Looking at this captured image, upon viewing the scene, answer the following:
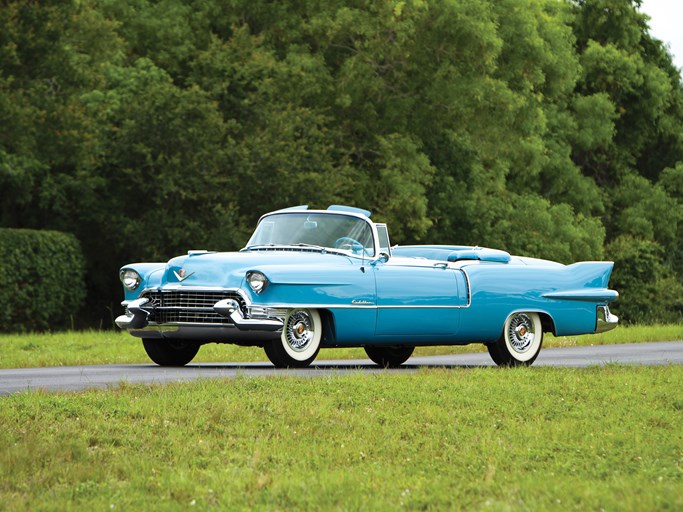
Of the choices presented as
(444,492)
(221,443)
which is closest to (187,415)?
(221,443)

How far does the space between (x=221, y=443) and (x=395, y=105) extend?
32.8m

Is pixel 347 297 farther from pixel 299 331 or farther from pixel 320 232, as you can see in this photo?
pixel 320 232

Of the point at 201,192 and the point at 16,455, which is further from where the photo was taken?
the point at 201,192

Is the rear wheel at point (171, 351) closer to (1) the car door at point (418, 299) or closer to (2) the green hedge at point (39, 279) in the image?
(1) the car door at point (418, 299)

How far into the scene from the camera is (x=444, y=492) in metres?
7.95

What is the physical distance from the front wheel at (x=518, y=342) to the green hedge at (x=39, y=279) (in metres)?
15.8

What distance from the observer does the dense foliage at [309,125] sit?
35.0m

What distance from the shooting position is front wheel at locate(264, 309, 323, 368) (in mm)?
14969

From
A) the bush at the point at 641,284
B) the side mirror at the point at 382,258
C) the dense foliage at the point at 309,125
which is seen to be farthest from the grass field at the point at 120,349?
the bush at the point at 641,284

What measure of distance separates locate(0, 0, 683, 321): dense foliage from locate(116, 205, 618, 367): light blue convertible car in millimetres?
17304

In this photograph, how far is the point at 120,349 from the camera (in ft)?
70.0

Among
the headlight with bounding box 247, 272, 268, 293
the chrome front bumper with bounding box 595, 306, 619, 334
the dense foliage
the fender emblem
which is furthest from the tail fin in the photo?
the dense foliage

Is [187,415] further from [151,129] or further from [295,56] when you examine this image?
[295,56]

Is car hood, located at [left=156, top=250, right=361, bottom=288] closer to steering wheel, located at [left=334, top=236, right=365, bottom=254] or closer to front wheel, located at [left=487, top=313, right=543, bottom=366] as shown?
steering wheel, located at [left=334, top=236, right=365, bottom=254]
